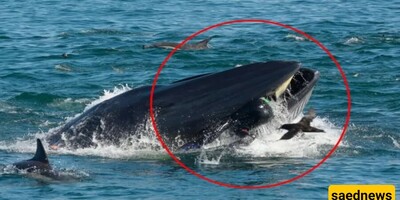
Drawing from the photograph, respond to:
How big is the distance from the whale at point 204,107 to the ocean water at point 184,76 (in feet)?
1.64

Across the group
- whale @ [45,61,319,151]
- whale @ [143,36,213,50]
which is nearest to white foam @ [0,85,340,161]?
whale @ [45,61,319,151]

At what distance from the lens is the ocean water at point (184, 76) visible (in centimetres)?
1956

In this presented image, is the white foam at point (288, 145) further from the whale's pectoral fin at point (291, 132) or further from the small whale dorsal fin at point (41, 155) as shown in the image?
the small whale dorsal fin at point (41, 155)

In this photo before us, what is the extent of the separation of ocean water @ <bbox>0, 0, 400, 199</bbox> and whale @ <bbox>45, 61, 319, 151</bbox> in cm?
50

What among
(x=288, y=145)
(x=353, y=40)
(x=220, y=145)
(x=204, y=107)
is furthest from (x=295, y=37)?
(x=204, y=107)

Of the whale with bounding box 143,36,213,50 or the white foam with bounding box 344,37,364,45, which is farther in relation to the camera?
the white foam with bounding box 344,37,364,45

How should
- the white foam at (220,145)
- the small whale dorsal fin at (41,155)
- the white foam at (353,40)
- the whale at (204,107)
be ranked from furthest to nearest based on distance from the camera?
the white foam at (353,40) → the white foam at (220,145) → the whale at (204,107) → the small whale dorsal fin at (41,155)

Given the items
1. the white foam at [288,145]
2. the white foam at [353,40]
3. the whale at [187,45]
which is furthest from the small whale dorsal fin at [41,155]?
the white foam at [353,40]

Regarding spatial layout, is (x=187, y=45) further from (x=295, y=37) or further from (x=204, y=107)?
(x=204, y=107)

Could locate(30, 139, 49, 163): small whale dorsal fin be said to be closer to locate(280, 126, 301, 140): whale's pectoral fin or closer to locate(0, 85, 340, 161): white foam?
locate(0, 85, 340, 161): white foam

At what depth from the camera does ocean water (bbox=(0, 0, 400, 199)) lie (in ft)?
64.2

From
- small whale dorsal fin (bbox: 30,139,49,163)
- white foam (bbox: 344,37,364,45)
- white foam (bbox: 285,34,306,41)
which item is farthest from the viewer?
white foam (bbox: 285,34,306,41)

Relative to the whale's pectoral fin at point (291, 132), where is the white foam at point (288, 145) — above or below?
below

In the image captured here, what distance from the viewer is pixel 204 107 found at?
64.2ft
